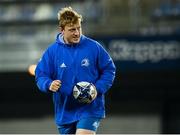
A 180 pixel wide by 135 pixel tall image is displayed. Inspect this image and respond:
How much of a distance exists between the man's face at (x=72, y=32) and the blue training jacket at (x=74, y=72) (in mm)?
132

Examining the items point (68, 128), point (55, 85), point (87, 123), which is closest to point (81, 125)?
point (87, 123)

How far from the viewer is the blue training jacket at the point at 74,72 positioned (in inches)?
308

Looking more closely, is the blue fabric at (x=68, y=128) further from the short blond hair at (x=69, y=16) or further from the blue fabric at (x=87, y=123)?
the short blond hair at (x=69, y=16)

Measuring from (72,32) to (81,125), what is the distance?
981 mm

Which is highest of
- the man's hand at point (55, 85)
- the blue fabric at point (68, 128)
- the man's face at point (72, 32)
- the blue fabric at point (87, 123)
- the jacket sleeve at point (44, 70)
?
the man's face at point (72, 32)

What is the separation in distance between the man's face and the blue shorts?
84cm

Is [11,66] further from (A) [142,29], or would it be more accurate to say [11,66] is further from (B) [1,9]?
(A) [142,29]

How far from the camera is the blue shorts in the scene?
7773 mm

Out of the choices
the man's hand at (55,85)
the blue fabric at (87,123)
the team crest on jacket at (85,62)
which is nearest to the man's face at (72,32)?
the team crest on jacket at (85,62)

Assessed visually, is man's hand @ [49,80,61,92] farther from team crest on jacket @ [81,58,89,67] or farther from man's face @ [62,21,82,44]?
man's face @ [62,21,82,44]

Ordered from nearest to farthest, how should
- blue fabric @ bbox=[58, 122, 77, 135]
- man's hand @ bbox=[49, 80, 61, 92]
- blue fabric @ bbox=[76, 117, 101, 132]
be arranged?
man's hand @ bbox=[49, 80, 61, 92] → blue fabric @ bbox=[76, 117, 101, 132] → blue fabric @ bbox=[58, 122, 77, 135]

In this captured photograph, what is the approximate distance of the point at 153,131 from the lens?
59.1 ft

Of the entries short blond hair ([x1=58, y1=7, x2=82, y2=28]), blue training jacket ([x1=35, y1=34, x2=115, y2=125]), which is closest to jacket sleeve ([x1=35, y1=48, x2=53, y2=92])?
blue training jacket ([x1=35, y1=34, x2=115, y2=125])

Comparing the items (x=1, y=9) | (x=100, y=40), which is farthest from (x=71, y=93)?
(x=1, y=9)
